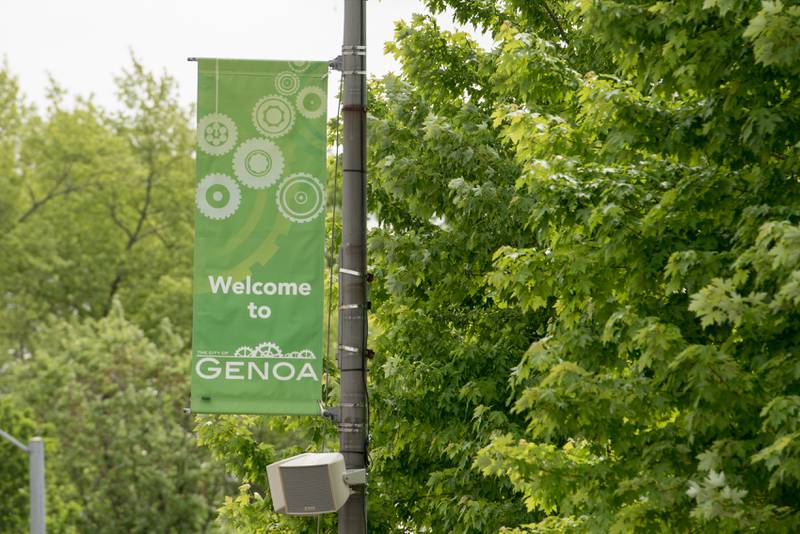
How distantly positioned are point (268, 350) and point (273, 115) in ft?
5.00

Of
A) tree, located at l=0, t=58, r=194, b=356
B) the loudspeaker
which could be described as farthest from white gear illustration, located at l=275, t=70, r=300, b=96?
tree, located at l=0, t=58, r=194, b=356

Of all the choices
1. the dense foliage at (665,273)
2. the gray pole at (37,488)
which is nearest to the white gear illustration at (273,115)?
the dense foliage at (665,273)

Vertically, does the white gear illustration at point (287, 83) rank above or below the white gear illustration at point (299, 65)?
below

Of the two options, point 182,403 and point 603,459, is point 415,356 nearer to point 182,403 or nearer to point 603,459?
point 603,459

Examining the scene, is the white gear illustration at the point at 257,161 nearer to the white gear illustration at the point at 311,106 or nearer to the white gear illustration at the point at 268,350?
the white gear illustration at the point at 311,106

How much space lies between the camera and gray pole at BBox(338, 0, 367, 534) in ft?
25.9

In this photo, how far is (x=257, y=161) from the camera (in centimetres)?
827

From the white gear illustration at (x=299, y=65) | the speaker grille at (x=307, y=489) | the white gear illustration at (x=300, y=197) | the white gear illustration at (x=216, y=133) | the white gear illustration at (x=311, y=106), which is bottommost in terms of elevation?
the speaker grille at (x=307, y=489)

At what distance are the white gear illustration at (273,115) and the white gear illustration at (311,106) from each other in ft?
0.23

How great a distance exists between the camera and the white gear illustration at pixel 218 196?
324 inches

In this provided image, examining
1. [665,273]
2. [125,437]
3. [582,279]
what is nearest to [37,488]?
Result: [125,437]

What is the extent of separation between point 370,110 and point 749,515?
7690 millimetres

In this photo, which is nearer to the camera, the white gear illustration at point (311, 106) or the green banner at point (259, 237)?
the green banner at point (259, 237)

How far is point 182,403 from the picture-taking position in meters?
36.5
